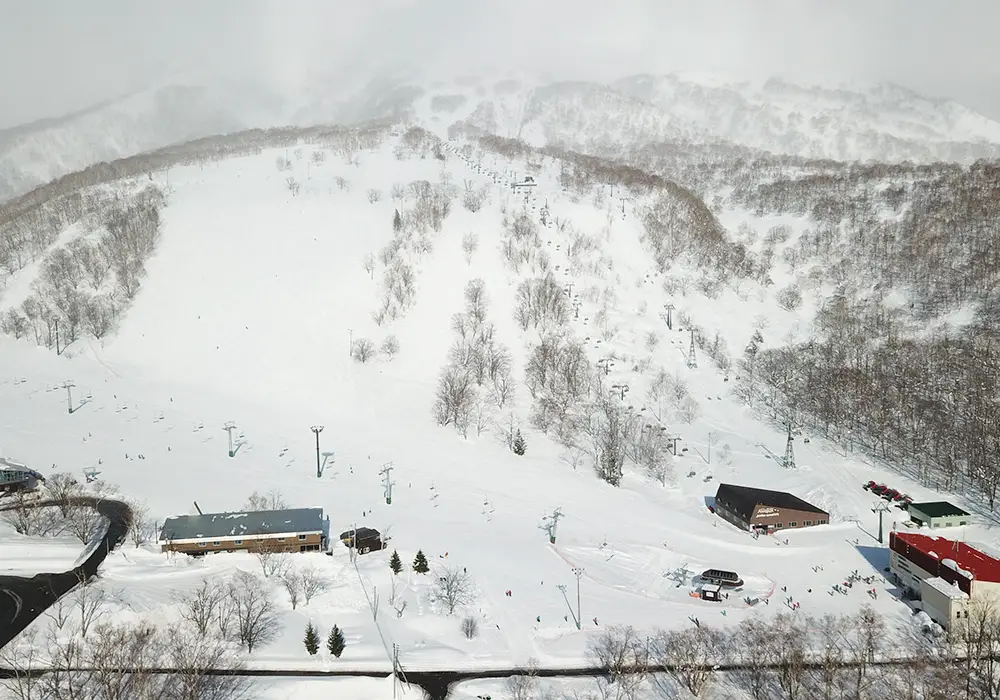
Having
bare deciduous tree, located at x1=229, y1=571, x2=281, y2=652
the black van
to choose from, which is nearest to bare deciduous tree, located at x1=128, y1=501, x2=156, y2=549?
bare deciduous tree, located at x1=229, y1=571, x2=281, y2=652

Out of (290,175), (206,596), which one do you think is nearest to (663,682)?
(206,596)

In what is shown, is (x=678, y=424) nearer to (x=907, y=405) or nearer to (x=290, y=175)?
(x=907, y=405)

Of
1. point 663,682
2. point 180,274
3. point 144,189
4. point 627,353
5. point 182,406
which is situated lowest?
point 663,682

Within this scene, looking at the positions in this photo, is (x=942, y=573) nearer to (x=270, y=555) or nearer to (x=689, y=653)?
(x=689, y=653)

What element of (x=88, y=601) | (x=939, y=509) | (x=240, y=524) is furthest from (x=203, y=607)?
(x=939, y=509)

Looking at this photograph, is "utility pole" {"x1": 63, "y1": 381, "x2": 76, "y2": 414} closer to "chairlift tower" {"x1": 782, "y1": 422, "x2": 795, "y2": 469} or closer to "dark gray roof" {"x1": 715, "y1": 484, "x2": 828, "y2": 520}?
"dark gray roof" {"x1": 715, "y1": 484, "x2": 828, "y2": 520}

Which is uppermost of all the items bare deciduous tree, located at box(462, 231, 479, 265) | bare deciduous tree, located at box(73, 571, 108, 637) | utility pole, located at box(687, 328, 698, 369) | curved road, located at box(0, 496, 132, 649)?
bare deciduous tree, located at box(462, 231, 479, 265)
